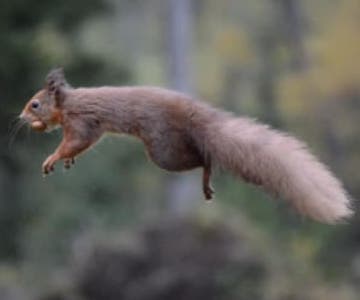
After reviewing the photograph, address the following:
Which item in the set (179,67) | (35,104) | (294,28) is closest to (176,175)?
(179,67)

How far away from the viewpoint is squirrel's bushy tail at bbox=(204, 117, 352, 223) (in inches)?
58.5

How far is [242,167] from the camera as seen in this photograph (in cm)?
166

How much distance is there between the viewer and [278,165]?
1572mm

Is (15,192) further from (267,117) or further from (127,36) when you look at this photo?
(127,36)

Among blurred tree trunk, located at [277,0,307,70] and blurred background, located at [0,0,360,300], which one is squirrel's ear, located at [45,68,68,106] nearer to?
blurred background, located at [0,0,360,300]

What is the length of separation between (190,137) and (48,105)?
29cm

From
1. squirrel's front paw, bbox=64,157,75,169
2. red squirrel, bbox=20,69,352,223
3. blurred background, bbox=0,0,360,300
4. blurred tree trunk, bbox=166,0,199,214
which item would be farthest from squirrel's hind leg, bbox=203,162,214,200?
blurred tree trunk, bbox=166,0,199,214

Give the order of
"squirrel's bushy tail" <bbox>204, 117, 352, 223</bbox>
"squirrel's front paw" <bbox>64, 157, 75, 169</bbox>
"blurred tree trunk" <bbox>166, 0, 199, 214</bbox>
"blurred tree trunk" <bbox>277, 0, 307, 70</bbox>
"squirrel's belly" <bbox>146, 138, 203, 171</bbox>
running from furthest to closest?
"blurred tree trunk" <bbox>277, 0, 307, 70</bbox>, "blurred tree trunk" <bbox>166, 0, 199, 214</bbox>, "squirrel's front paw" <bbox>64, 157, 75, 169</bbox>, "squirrel's belly" <bbox>146, 138, 203, 171</bbox>, "squirrel's bushy tail" <bbox>204, 117, 352, 223</bbox>

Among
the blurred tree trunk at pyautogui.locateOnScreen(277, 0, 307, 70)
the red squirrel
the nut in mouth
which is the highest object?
the red squirrel

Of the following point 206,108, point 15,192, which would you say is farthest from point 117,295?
point 206,108

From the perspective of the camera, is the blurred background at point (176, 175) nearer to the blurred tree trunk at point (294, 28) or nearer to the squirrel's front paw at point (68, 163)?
the blurred tree trunk at point (294, 28)

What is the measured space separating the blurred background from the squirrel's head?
2.92m

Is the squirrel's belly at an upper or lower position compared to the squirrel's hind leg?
upper

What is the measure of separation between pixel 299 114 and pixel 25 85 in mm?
12673
